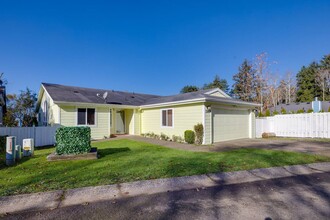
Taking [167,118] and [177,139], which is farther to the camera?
[167,118]

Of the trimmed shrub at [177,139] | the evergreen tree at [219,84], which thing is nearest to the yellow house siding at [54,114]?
the trimmed shrub at [177,139]

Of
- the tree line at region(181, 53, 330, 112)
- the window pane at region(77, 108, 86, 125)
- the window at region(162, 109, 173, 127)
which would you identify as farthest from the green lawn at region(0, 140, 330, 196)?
the tree line at region(181, 53, 330, 112)

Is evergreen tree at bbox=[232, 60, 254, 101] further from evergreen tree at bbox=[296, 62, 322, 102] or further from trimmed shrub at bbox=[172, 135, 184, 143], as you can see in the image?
trimmed shrub at bbox=[172, 135, 184, 143]

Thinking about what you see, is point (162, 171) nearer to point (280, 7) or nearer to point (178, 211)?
point (178, 211)

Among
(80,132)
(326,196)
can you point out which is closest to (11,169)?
(80,132)

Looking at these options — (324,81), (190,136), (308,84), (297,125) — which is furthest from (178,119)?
(308,84)

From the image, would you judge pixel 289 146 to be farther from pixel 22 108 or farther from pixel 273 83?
pixel 273 83

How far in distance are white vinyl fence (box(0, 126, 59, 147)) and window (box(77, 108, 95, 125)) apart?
Result: 2078 mm

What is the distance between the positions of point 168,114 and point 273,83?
2752 centimetres

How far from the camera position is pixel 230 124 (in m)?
12.6

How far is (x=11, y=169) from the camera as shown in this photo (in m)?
5.66

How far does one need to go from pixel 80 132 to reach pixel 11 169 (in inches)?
88.3

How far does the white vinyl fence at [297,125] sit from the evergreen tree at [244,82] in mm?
19215

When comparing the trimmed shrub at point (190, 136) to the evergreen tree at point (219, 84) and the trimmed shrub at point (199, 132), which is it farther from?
the evergreen tree at point (219, 84)
